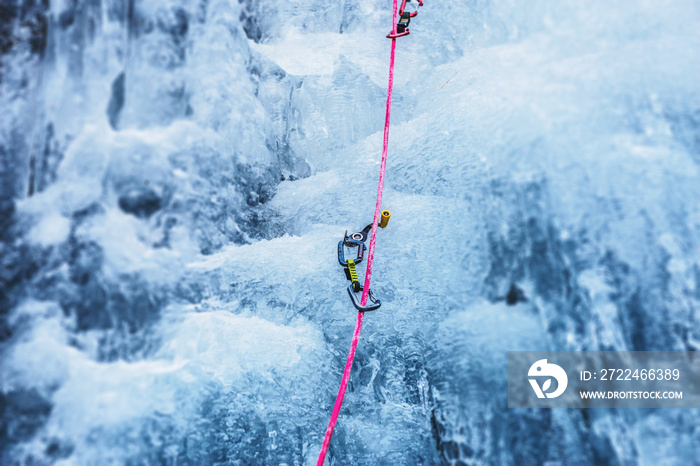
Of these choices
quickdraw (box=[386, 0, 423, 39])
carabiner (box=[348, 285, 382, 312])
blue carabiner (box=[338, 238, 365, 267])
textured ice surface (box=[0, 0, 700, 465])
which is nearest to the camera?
textured ice surface (box=[0, 0, 700, 465])

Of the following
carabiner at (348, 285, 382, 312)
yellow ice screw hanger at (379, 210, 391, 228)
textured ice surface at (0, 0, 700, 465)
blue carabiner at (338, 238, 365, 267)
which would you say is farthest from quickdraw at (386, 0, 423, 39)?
carabiner at (348, 285, 382, 312)

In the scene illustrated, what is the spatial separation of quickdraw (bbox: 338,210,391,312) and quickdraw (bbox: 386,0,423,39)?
93 centimetres

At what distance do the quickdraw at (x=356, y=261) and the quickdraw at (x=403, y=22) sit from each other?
93cm

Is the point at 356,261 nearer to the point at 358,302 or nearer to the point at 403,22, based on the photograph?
the point at 358,302

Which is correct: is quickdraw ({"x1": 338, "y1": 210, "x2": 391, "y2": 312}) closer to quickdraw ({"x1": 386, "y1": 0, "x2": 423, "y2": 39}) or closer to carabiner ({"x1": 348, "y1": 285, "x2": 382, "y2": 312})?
carabiner ({"x1": 348, "y1": 285, "x2": 382, "y2": 312})

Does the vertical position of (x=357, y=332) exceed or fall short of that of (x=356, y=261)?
it falls short

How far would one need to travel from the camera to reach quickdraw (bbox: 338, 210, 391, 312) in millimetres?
1173

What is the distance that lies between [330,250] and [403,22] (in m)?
1.16

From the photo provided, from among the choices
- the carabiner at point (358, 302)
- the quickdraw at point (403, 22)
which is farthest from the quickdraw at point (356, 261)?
the quickdraw at point (403, 22)

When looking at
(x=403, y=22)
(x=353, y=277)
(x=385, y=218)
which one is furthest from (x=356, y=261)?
(x=403, y=22)

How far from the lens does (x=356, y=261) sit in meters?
1.23

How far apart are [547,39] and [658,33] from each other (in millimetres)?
332

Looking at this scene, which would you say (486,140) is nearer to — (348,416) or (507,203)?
(507,203)

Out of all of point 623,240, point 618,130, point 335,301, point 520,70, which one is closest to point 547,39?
point 520,70
